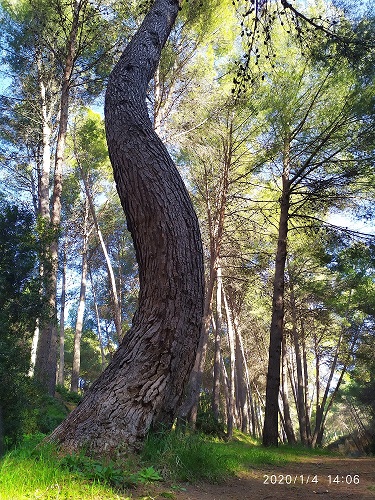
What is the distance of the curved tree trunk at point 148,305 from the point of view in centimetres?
211

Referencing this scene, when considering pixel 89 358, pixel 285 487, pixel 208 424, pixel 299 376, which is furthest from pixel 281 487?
A: pixel 89 358

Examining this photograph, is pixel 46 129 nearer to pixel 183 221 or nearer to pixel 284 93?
pixel 284 93

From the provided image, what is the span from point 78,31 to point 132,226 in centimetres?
891

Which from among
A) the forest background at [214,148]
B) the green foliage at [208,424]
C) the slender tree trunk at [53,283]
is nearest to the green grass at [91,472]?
the forest background at [214,148]

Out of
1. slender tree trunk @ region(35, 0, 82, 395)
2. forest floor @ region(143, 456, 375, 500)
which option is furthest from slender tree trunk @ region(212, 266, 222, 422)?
forest floor @ region(143, 456, 375, 500)

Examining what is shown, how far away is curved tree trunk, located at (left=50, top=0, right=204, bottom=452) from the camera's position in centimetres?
211

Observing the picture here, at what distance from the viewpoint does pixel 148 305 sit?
2.32m

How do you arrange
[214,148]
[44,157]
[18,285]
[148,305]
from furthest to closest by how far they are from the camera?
[44,157] → [214,148] → [18,285] → [148,305]

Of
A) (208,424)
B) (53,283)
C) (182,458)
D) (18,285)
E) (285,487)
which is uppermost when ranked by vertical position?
(53,283)

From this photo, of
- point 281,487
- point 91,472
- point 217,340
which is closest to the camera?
point 91,472

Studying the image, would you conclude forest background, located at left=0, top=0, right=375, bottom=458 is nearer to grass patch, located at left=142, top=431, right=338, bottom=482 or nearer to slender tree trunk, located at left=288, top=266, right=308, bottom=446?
slender tree trunk, located at left=288, top=266, right=308, bottom=446

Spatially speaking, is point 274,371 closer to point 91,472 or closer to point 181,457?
point 181,457

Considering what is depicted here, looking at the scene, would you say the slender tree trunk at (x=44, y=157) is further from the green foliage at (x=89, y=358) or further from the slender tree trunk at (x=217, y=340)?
the green foliage at (x=89, y=358)

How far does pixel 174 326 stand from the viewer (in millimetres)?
2258
